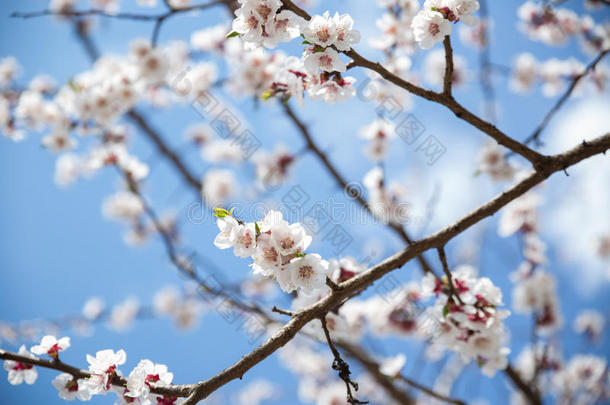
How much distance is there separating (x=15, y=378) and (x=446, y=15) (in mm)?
2354

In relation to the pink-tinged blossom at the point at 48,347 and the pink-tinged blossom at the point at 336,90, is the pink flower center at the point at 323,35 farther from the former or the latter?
the pink-tinged blossom at the point at 48,347

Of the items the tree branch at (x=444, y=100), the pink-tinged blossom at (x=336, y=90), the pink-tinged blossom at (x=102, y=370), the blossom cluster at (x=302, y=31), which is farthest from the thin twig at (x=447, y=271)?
the pink-tinged blossom at (x=102, y=370)

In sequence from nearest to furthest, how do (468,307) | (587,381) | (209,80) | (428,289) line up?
(468,307)
(428,289)
(209,80)
(587,381)

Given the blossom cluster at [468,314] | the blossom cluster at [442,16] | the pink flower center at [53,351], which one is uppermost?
the blossom cluster at [442,16]

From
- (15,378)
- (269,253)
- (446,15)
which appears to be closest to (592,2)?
(446,15)

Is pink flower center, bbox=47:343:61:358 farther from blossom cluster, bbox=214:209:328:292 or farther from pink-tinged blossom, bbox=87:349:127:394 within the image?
blossom cluster, bbox=214:209:328:292

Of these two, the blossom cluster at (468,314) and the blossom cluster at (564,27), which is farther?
the blossom cluster at (564,27)

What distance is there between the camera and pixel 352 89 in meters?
1.76

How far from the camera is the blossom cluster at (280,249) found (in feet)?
4.43

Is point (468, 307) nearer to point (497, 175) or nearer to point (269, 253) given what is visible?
point (269, 253)

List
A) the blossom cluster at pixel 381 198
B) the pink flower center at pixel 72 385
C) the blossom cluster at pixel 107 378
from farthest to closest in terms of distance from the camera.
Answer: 1. the blossom cluster at pixel 381 198
2. the pink flower center at pixel 72 385
3. the blossom cluster at pixel 107 378

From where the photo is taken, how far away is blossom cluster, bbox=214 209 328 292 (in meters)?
1.35

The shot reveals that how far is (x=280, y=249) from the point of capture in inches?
52.8

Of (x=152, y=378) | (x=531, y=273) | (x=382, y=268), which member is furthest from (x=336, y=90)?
(x=531, y=273)
